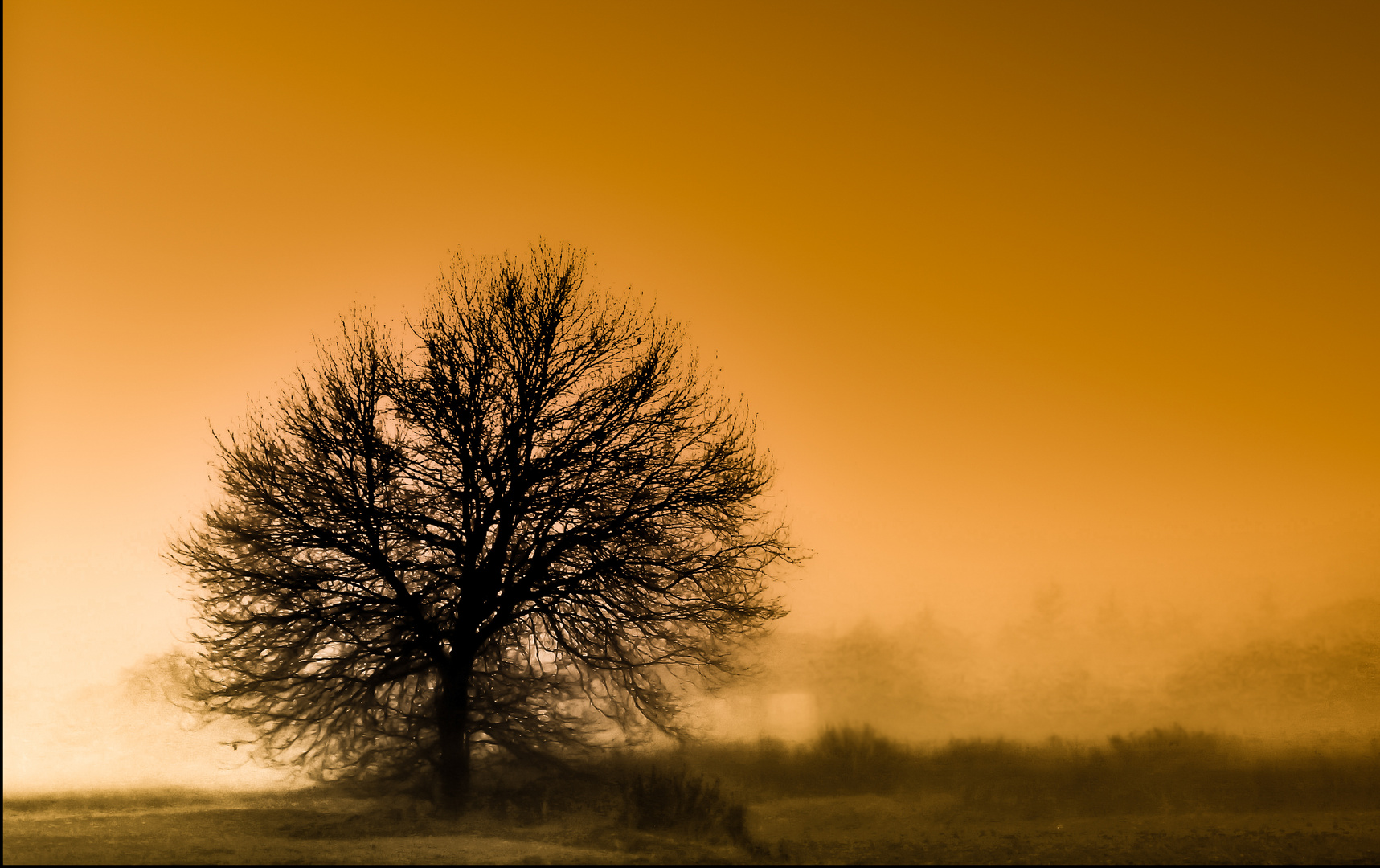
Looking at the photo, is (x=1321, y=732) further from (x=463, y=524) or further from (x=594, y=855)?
(x=463, y=524)

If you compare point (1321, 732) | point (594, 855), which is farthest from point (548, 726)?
point (1321, 732)

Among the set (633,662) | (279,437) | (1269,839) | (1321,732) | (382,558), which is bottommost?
(1269,839)

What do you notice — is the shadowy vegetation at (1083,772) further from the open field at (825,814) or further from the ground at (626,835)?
the ground at (626,835)

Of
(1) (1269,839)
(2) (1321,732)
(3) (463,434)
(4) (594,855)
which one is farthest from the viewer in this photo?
(2) (1321,732)

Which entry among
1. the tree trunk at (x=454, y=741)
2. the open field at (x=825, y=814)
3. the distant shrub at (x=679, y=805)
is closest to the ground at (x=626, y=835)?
the open field at (x=825, y=814)

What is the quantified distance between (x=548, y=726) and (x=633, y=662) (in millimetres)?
1938

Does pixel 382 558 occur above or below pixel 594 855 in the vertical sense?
above

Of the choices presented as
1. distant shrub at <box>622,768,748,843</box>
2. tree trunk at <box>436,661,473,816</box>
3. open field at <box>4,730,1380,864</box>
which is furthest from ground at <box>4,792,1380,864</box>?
tree trunk at <box>436,661,473,816</box>

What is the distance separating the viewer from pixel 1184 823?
54.8 ft

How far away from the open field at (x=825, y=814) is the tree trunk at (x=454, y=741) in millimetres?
473

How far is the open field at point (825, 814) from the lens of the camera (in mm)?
14180

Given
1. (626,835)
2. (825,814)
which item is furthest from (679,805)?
(825,814)

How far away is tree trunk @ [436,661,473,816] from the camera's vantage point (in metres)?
16.3

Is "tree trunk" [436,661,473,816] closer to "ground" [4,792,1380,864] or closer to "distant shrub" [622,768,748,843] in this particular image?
"ground" [4,792,1380,864]
